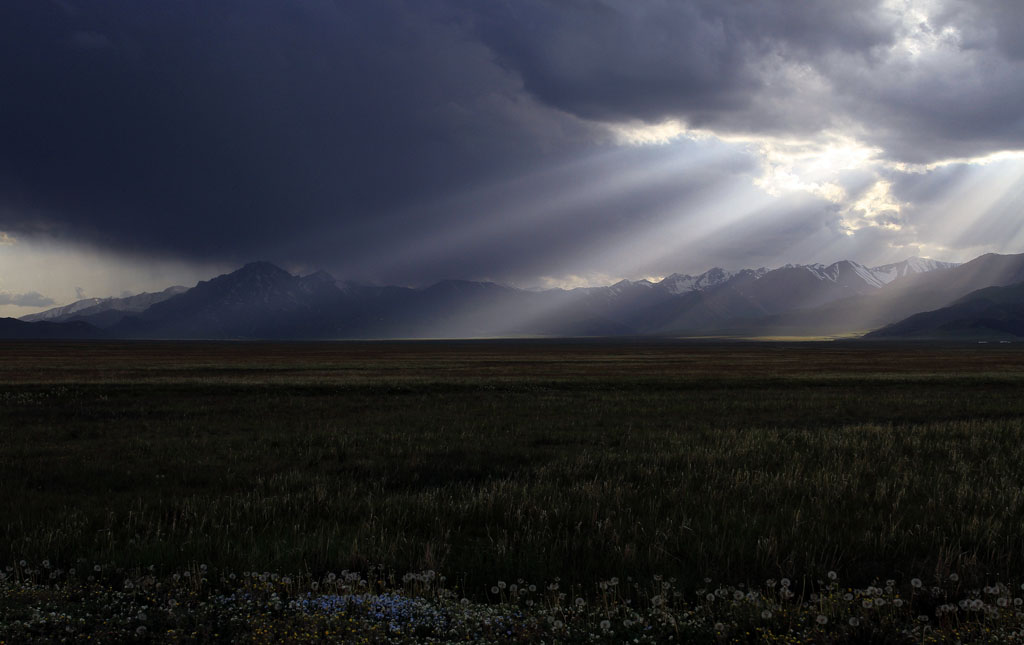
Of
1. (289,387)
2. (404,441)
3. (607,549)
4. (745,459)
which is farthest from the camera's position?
(289,387)

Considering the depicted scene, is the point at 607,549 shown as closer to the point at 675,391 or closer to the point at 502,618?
the point at 502,618

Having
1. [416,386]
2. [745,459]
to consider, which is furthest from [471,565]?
[416,386]

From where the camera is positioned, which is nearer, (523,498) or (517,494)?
(523,498)

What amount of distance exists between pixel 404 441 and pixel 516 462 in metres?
4.72

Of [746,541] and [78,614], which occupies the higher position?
[78,614]

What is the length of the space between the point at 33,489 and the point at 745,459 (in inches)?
616

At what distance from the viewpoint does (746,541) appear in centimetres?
727

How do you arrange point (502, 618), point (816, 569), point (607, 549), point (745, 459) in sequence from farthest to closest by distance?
point (745, 459) < point (607, 549) < point (816, 569) < point (502, 618)

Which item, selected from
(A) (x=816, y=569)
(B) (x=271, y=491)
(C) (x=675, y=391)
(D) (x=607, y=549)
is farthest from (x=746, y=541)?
(C) (x=675, y=391)

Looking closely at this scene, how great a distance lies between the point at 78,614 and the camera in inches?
194

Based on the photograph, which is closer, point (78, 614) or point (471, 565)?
point (78, 614)

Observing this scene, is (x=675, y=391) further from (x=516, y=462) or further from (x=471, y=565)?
(x=471, y=565)

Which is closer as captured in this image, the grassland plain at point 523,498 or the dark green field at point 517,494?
the grassland plain at point 523,498

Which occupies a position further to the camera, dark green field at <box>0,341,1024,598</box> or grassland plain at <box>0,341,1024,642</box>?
dark green field at <box>0,341,1024,598</box>
